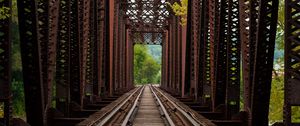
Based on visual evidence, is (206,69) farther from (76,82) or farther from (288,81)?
(288,81)

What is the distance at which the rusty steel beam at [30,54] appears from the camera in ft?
28.5

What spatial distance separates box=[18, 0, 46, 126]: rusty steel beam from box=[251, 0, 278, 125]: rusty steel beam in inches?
149

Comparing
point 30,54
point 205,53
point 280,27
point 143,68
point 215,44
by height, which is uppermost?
point 280,27

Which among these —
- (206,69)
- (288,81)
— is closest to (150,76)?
(206,69)

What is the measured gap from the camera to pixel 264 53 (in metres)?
9.31

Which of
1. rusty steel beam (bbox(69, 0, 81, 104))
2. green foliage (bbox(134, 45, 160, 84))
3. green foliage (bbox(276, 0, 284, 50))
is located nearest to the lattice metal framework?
green foliage (bbox(276, 0, 284, 50))

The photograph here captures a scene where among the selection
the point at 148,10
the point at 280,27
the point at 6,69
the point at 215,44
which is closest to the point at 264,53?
the point at 6,69

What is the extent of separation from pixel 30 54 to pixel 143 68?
138995mm

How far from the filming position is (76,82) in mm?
15141

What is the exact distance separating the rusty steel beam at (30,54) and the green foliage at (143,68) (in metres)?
123

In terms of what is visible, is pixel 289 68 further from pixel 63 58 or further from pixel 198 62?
pixel 198 62

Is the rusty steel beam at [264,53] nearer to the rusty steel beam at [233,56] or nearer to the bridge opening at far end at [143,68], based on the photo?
the rusty steel beam at [233,56]

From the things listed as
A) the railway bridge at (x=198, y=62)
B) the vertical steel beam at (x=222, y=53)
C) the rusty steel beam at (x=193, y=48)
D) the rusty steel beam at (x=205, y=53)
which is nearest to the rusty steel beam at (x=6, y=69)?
the railway bridge at (x=198, y=62)

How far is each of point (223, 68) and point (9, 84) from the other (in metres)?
7.64
